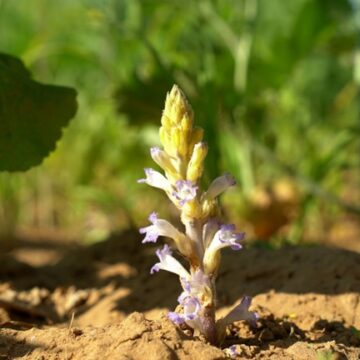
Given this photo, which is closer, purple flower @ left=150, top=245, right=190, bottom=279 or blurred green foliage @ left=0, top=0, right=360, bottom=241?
purple flower @ left=150, top=245, right=190, bottom=279

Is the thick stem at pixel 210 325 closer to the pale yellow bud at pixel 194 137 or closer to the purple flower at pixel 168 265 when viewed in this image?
the purple flower at pixel 168 265

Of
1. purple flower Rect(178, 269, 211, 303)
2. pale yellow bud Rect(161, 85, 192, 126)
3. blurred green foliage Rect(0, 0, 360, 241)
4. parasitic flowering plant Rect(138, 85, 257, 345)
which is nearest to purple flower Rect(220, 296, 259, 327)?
parasitic flowering plant Rect(138, 85, 257, 345)

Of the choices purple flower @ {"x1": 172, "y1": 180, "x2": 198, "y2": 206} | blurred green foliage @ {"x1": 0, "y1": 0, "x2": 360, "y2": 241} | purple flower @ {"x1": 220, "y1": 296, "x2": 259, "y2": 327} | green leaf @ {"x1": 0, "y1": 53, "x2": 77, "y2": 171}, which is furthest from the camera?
blurred green foliage @ {"x1": 0, "y1": 0, "x2": 360, "y2": 241}

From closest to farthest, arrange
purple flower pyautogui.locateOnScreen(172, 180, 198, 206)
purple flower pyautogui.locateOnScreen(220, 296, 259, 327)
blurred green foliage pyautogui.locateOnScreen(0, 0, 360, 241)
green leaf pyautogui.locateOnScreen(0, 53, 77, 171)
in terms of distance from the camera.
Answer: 1. purple flower pyautogui.locateOnScreen(172, 180, 198, 206)
2. purple flower pyautogui.locateOnScreen(220, 296, 259, 327)
3. green leaf pyautogui.locateOnScreen(0, 53, 77, 171)
4. blurred green foliage pyautogui.locateOnScreen(0, 0, 360, 241)

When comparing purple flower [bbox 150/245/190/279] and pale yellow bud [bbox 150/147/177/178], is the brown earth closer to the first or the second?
purple flower [bbox 150/245/190/279]

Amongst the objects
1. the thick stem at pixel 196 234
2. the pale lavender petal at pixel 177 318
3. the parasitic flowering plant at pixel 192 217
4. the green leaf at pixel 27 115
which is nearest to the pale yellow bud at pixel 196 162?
the parasitic flowering plant at pixel 192 217

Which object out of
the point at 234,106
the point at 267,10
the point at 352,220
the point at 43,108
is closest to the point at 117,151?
the point at 234,106
